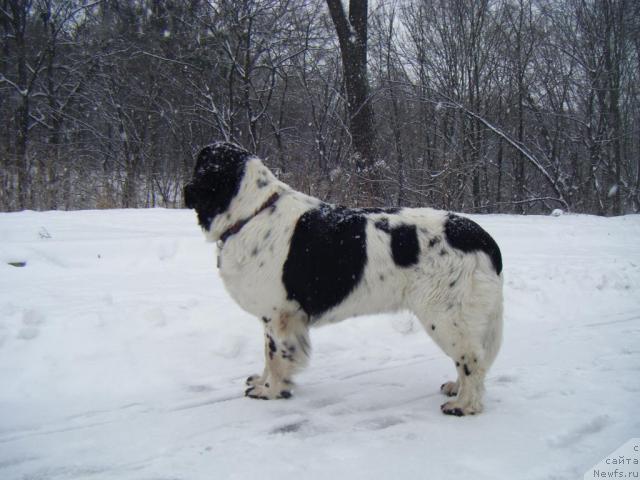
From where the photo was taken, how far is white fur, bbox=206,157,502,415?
321 centimetres

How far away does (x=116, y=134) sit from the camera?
21578 millimetres

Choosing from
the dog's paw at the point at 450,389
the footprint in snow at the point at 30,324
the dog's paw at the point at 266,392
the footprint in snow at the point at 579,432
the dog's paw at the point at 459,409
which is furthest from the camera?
the footprint in snow at the point at 30,324

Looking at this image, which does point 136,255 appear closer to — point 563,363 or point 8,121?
point 563,363

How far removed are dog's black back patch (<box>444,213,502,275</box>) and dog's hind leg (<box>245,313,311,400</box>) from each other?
1.28m

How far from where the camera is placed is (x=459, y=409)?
3.16 metres

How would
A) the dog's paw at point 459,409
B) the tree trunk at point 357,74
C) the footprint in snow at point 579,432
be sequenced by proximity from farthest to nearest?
the tree trunk at point 357,74 → the dog's paw at point 459,409 → the footprint in snow at point 579,432

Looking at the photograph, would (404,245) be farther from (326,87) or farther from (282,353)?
(326,87)

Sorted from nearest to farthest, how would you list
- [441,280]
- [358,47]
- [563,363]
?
[441,280] < [563,363] < [358,47]

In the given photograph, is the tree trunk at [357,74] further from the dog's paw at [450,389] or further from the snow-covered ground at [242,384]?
the dog's paw at [450,389]

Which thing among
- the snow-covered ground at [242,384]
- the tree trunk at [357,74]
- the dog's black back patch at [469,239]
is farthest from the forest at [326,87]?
the dog's black back patch at [469,239]

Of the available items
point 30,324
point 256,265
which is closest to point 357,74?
point 256,265

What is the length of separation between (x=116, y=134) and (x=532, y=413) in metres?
22.5

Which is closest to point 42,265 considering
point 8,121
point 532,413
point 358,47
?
point 532,413

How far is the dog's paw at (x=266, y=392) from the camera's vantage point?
Answer: 3.42 metres
